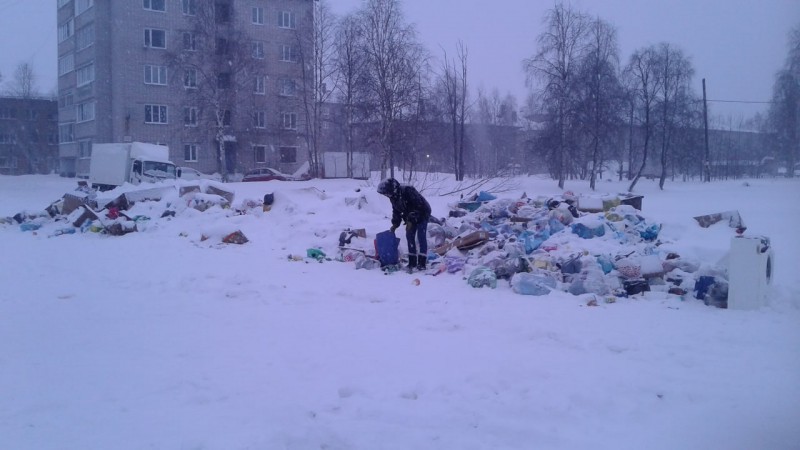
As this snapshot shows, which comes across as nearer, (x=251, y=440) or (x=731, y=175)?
(x=251, y=440)

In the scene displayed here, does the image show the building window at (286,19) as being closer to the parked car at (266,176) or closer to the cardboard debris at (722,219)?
the parked car at (266,176)

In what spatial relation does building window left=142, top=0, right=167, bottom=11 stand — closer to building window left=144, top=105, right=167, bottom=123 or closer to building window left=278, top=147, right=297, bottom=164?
building window left=144, top=105, right=167, bottom=123

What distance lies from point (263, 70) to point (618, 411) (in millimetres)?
45861

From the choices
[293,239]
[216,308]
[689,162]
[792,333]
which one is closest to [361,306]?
[216,308]

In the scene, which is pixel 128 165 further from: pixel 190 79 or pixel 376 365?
pixel 376 365

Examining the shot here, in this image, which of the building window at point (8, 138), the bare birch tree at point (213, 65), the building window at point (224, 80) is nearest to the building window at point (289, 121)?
the bare birch tree at point (213, 65)

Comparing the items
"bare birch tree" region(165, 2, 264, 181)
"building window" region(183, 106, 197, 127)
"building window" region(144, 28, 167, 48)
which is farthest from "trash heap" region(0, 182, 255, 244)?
"building window" region(144, 28, 167, 48)

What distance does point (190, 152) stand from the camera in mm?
46812

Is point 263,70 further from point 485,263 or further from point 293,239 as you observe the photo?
point 485,263

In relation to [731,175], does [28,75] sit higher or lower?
higher

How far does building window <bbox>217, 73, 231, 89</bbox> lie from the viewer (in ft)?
134

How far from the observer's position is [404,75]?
3334 cm

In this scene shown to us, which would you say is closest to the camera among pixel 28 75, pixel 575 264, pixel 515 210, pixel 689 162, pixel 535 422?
pixel 535 422

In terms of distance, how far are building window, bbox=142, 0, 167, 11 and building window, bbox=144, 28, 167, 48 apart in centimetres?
153
